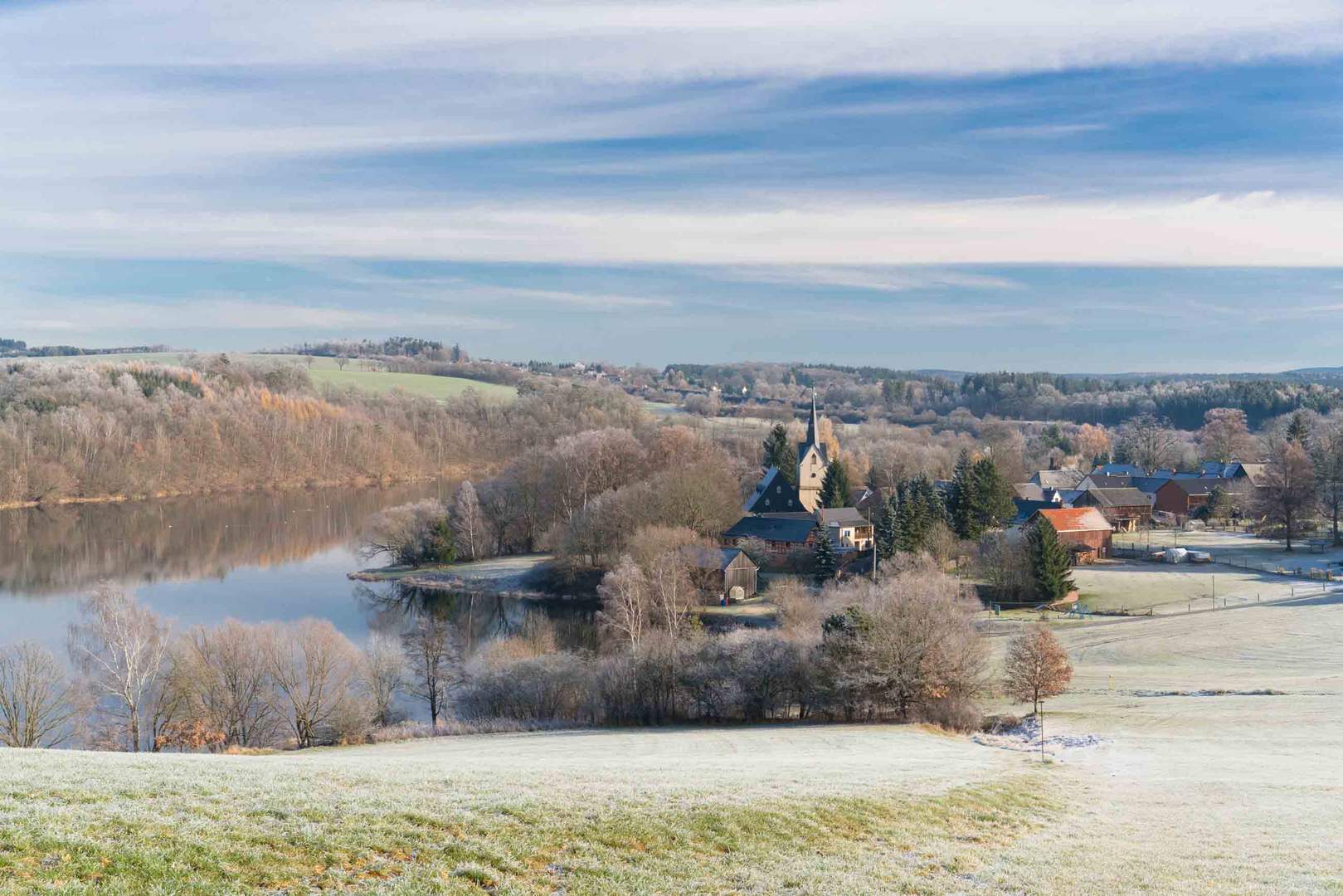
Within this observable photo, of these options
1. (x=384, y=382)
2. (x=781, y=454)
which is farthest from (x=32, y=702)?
(x=384, y=382)

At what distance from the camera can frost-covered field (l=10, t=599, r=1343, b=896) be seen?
9.15 m

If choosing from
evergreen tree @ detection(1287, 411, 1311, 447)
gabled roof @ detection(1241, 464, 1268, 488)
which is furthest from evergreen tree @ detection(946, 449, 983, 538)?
evergreen tree @ detection(1287, 411, 1311, 447)

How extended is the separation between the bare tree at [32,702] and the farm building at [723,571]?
25956mm

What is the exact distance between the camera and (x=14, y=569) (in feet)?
181

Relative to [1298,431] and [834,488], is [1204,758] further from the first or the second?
[1298,431]

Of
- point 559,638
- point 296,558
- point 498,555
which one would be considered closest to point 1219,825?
point 559,638

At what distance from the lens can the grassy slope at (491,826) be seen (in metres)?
8.84

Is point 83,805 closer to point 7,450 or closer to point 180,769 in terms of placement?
point 180,769

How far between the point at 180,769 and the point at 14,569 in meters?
50.6

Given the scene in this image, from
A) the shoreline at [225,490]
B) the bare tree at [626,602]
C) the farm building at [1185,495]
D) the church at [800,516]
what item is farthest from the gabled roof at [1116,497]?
the shoreline at [225,490]

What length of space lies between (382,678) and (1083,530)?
40.8 metres

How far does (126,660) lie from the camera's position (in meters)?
27.6

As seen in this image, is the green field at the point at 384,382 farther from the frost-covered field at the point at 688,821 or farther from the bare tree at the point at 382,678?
the frost-covered field at the point at 688,821

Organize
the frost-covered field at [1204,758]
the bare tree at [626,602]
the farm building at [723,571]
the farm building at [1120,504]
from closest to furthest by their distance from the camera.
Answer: the frost-covered field at [1204,758] → the bare tree at [626,602] → the farm building at [723,571] → the farm building at [1120,504]
